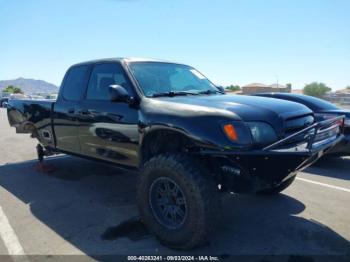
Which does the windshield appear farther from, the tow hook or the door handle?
the tow hook

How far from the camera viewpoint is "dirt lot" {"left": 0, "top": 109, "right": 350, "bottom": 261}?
350 cm

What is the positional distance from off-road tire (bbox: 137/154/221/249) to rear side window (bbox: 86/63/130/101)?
1.25 metres

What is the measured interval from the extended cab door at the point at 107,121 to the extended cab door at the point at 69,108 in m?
0.18

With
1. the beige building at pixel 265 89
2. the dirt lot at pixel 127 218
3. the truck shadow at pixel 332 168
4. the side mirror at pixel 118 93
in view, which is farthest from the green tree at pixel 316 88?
the side mirror at pixel 118 93

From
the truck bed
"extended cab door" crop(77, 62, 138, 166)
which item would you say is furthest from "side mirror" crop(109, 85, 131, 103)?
the truck bed

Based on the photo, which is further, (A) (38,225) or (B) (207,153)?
(A) (38,225)

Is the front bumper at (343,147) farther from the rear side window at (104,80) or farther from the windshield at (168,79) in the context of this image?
the rear side window at (104,80)

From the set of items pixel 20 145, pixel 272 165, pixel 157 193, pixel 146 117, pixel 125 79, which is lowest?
pixel 20 145

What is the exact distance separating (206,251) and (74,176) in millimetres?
3597

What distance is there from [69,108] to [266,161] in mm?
3305

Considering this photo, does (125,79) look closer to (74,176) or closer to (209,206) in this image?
(209,206)

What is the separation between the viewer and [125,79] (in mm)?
4348

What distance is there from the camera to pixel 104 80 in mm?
4812

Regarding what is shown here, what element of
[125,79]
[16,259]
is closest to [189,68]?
[125,79]
